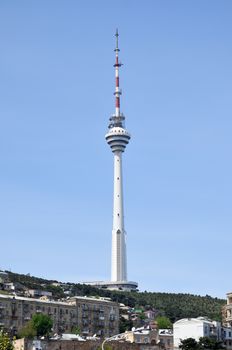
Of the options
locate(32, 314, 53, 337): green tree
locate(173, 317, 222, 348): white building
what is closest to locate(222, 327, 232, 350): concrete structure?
locate(173, 317, 222, 348): white building

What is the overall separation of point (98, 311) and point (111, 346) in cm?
3882

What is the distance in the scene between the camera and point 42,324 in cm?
13762

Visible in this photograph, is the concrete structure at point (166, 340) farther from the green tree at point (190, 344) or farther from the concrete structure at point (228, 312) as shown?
the concrete structure at point (228, 312)

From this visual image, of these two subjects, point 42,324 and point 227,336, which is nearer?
point 227,336

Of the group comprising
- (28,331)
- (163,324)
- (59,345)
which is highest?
(163,324)

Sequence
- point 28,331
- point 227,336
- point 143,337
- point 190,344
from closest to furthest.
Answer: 1. point 190,344
2. point 28,331
3. point 227,336
4. point 143,337

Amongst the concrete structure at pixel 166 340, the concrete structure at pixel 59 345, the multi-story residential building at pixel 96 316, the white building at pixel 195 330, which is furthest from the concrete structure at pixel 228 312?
the concrete structure at pixel 59 345

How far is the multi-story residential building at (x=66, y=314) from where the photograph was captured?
466 ft

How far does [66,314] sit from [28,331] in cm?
2080

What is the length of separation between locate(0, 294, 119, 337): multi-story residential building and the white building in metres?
25.9

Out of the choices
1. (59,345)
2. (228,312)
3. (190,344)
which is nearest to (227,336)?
(228,312)

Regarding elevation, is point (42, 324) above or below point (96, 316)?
below

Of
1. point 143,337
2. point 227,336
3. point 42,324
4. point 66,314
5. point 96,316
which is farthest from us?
point 96,316

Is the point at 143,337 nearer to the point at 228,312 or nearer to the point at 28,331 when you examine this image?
the point at 28,331
